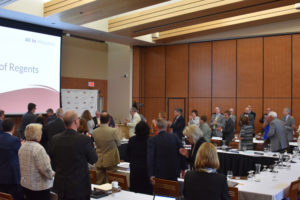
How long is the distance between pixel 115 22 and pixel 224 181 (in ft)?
28.7

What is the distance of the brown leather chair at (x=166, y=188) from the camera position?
12.2ft

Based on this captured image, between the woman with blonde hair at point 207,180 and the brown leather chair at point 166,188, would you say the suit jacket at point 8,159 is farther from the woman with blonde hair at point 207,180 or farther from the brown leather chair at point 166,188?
the woman with blonde hair at point 207,180

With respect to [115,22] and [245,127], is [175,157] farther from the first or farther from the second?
[115,22]

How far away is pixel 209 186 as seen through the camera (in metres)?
2.63

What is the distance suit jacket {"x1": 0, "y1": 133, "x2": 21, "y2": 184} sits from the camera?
3.80 metres

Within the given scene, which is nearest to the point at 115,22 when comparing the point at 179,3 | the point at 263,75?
the point at 179,3

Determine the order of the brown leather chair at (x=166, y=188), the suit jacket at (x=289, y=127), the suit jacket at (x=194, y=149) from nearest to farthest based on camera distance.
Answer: the brown leather chair at (x=166, y=188) < the suit jacket at (x=194, y=149) < the suit jacket at (x=289, y=127)

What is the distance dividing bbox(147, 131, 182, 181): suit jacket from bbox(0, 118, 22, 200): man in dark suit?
1683mm

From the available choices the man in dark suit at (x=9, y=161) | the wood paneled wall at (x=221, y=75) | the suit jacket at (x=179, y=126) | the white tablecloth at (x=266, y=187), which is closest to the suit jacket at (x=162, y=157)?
the white tablecloth at (x=266, y=187)

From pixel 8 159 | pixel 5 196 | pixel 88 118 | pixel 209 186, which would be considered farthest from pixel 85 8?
pixel 209 186

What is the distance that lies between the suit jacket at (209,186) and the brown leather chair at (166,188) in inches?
40.6

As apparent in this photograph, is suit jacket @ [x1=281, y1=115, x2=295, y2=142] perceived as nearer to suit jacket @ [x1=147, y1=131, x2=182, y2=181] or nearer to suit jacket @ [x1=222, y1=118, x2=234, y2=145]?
suit jacket @ [x1=222, y1=118, x2=234, y2=145]

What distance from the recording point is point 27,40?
31.1 feet

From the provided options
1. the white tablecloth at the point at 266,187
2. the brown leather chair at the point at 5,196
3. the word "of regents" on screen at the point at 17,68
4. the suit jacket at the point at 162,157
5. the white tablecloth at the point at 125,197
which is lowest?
the white tablecloth at the point at 266,187
